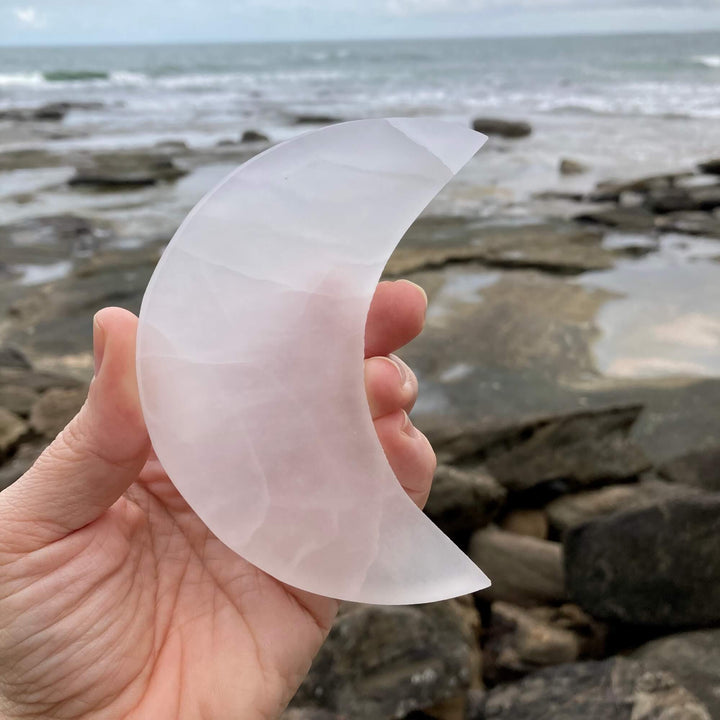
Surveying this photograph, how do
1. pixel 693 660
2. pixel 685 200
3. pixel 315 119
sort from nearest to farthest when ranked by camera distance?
1. pixel 693 660
2. pixel 685 200
3. pixel 315 119

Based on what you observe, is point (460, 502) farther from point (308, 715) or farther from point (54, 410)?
point (54, 410)

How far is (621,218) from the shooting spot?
23.6ft

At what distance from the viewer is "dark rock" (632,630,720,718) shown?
2.06 metres

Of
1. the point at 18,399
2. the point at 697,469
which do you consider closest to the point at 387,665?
the point at 697,469

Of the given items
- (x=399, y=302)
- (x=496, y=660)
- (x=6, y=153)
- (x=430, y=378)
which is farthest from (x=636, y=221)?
(x=6, y=153)

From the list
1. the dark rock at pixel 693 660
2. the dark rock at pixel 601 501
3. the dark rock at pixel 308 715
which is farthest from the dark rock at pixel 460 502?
the dark rock at pixel 308 715

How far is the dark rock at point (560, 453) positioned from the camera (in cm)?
324

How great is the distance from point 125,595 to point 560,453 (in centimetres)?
233

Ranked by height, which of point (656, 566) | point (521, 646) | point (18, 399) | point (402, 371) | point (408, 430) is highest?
point (402, 371)

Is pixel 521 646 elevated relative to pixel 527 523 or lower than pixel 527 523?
elevated

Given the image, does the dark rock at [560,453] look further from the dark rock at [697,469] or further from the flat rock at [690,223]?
the flat rock at [690,223]

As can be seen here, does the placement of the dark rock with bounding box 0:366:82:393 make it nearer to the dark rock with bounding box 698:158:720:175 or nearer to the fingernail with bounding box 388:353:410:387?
the fingernail with bounding box 388:353:410:387

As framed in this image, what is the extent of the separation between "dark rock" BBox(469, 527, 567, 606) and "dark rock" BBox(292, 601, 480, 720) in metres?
0.51

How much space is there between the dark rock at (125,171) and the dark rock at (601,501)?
7.87 m
